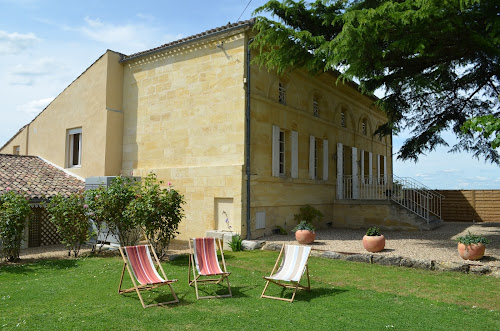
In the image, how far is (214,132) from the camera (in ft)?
41.0

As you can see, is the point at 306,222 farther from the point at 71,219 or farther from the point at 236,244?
the point at 71,219

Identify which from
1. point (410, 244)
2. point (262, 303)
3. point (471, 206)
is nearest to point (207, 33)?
point (410, 244)

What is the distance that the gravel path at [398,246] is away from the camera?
30.5 ft

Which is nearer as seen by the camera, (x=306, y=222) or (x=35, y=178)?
(x=306, y=222)

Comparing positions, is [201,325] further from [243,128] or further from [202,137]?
[202,137]

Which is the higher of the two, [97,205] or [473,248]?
[97,205]

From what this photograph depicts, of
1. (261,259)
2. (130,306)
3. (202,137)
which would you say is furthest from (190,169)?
(130,306)

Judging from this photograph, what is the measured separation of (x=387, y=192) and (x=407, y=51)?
245 inches

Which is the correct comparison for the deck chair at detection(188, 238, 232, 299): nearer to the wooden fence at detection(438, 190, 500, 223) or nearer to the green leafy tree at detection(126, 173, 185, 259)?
the green leafy tree at detection(126, 173, 185, 259)

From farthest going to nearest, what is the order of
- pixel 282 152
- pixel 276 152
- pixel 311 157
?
pixel 311 157 → pixel 282 152 → pixel 276 152

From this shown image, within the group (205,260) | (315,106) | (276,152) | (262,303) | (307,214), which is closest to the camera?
(262,303)

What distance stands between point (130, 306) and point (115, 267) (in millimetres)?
3192

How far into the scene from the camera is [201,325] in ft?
16.4

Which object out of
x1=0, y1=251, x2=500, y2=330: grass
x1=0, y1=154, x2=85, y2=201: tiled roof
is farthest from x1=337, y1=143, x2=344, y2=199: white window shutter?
x1=0, y1=154, x2=85, y2=201: tiled roof
